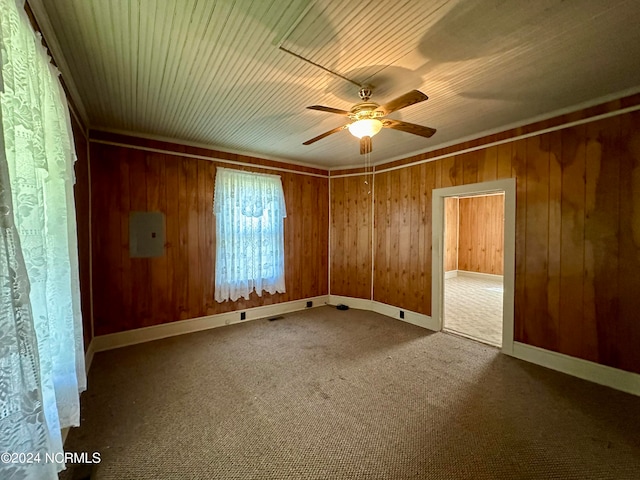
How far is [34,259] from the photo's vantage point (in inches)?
44.6

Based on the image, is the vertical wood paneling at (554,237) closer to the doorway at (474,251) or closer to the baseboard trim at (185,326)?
the doorway at (474,251)

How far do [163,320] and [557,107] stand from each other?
497 centimetres

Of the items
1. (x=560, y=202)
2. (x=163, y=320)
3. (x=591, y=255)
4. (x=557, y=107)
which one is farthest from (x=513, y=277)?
(x=163, y=320)

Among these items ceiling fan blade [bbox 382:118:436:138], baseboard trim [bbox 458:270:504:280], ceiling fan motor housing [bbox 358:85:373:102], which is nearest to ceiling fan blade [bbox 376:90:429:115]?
ceiling fan blade [bbox 382:118:436:138]

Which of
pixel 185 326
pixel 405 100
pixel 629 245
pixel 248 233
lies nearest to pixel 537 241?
pixel 629 245

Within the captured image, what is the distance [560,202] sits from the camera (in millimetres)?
2662

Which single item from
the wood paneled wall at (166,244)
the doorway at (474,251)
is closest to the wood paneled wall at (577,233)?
the doorway at (474,251)

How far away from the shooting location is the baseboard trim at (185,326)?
3168 mm

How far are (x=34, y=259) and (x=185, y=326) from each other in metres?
2.82

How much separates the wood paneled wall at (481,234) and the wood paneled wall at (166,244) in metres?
6.31

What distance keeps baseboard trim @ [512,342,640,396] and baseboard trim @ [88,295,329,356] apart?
3.11 m

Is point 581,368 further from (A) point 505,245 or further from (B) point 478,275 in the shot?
(B) point 478,275

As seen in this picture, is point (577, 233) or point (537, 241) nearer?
point (577, 233)

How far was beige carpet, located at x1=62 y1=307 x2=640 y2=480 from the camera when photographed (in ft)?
5.20
